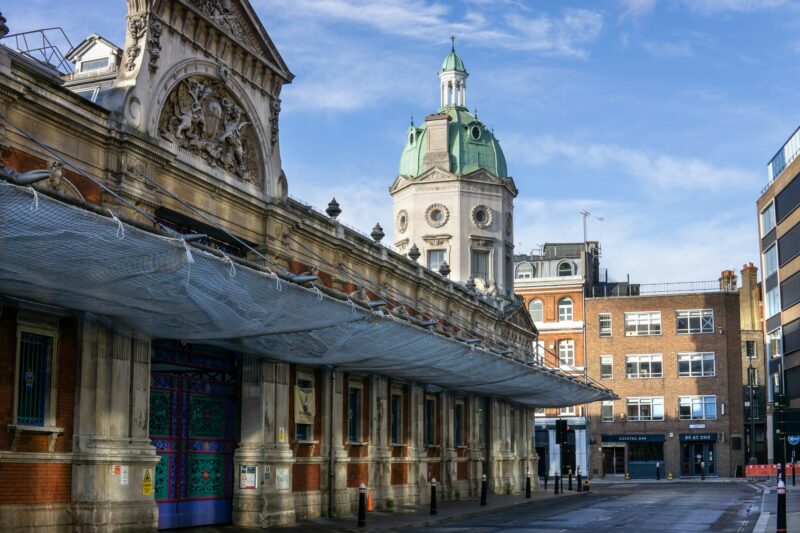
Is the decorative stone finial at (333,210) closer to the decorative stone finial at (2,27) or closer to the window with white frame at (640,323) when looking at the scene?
the decorative stone finial at (2,27)

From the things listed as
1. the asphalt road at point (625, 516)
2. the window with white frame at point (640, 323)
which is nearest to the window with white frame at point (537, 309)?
the window with white frame at point (640, 323)

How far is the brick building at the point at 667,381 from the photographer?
248ft

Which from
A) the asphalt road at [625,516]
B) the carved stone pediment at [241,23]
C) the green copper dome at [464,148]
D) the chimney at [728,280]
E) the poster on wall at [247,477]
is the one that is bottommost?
the asphalt road at [625,516]

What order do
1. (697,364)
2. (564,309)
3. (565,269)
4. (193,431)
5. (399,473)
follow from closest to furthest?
(193,431) → (399,473) → (697,364) → (564,309) → (565,269)

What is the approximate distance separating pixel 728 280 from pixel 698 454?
16.6m

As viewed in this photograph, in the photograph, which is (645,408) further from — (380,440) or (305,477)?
(305,477)

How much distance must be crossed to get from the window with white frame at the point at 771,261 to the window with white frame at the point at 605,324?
45.3 ft

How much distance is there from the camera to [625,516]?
97.1 ft

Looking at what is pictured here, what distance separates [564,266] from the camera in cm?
8281

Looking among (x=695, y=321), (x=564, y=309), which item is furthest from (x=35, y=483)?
(x=695, y=321)

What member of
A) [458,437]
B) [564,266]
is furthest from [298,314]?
[564,266]

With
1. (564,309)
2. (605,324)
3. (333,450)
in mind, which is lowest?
(333,450)

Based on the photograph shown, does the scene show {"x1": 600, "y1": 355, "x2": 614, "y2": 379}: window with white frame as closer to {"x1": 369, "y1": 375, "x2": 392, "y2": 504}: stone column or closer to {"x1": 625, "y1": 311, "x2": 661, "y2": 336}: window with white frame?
{"x1": 625, "y1": 311, "x2": 661, "y2": 336}: window with white frame

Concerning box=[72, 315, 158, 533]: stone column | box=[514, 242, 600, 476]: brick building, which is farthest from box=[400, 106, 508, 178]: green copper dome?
box=[72, 315, 158, 533]: stone column
